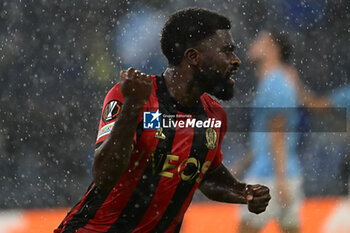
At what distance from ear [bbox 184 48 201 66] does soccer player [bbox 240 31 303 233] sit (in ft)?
7.52

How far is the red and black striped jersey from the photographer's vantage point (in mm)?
2916

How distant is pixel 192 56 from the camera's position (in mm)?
3305

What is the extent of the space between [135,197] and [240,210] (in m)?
2.74

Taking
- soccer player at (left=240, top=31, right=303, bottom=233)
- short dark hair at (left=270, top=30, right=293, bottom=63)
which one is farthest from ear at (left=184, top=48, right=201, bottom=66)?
short dark hair at (left=270, top=30, right=293, bottom=63)

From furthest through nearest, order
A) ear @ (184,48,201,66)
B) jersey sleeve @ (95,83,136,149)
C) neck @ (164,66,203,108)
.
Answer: ear @ (184,48,201,66) → neck @ (164,66,203,108) → jersey sleeve @ (95,83,136,149)

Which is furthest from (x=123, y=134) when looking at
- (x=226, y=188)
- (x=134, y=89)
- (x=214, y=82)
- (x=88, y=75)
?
(x=88, y=75)

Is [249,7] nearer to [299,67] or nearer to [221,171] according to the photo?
[299,67]

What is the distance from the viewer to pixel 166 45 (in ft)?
11.2

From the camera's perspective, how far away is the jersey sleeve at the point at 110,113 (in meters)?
2.79

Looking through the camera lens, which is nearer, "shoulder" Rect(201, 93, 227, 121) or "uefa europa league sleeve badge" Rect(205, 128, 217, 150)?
"uefa europa league sleeve badge" Rect(205, 128, 217, 150)

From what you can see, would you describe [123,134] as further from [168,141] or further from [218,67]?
[218,67]

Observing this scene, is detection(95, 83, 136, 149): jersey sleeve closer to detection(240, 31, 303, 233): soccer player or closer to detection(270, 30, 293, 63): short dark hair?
detection(240, 31, 303, 233): soccer player

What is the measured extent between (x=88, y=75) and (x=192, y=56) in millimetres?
3734

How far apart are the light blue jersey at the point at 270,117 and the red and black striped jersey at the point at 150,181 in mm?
2504
